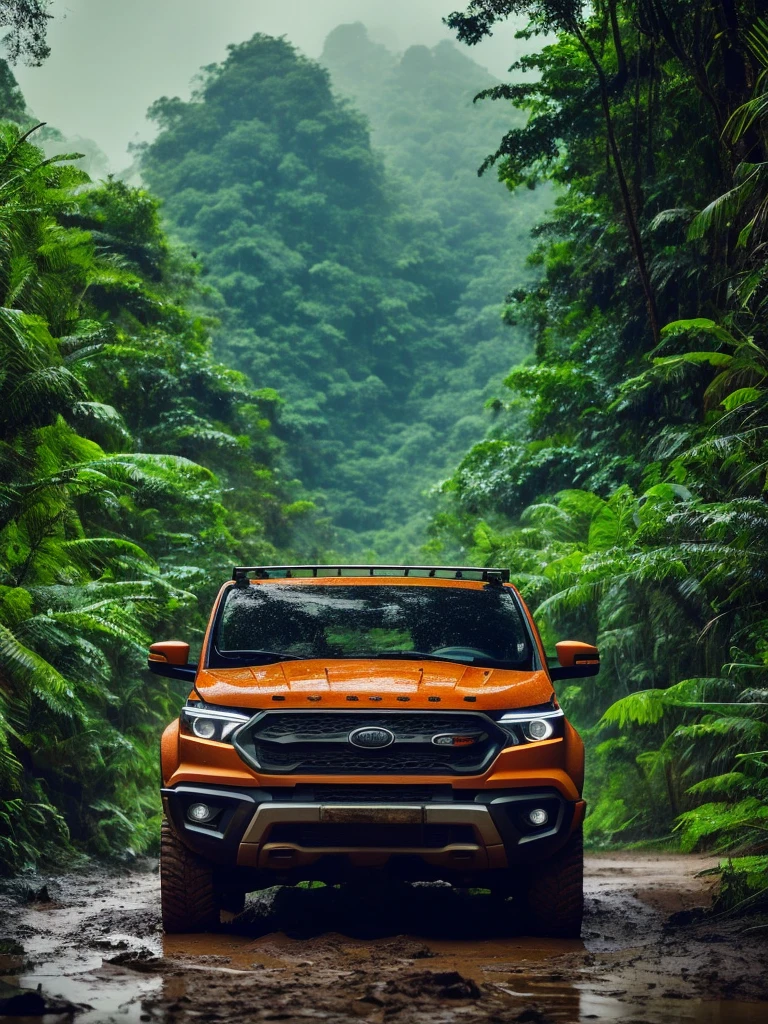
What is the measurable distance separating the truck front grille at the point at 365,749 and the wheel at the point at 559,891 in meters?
0.71

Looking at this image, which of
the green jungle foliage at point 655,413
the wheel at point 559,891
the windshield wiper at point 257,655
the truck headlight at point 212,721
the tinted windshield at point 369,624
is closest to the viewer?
the truck headlight at point 212,721

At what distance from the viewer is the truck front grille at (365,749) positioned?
6.50 m

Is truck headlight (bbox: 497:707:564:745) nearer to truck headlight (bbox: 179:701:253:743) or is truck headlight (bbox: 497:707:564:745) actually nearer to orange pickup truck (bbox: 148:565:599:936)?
orange pickup truck (bbox: 148:565:599:936)

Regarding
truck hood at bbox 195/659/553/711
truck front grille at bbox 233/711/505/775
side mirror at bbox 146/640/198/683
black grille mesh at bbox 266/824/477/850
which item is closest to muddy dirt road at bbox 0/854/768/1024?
black grille mesh at bbox 266/824/477/850

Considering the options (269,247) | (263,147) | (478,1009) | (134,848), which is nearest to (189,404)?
(134,848)

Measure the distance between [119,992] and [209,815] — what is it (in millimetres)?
1400

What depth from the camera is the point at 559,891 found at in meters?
6.72

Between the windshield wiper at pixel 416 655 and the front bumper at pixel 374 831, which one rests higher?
the windshield wiper at pixel 416 655

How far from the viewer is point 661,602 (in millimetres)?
15469

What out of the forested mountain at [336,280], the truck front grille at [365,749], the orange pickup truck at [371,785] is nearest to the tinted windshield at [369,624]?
the orange pickup truck at [371,785]

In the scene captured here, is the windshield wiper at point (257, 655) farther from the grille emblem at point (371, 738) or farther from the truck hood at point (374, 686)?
the grille emblem at point (371, 738)

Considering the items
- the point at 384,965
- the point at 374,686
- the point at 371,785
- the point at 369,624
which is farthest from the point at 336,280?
the point at 384,965

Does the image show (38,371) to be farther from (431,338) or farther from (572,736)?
(431,338)

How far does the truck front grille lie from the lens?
6496 mm
